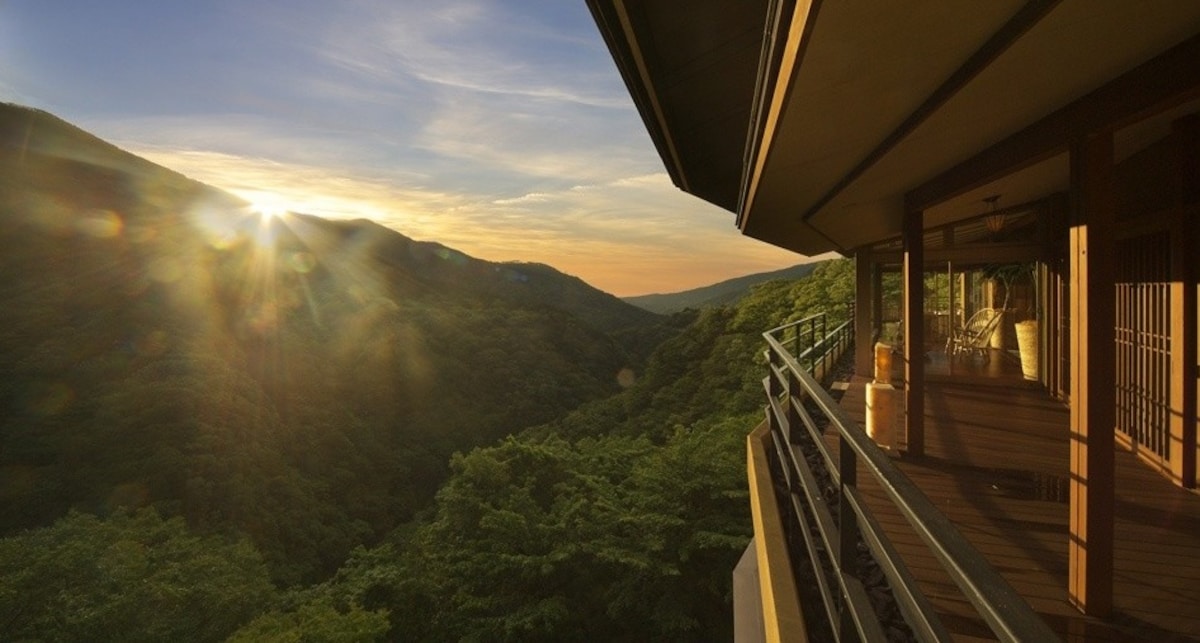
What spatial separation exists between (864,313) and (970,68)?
8141 millimetres

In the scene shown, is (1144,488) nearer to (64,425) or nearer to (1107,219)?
(1107,219)

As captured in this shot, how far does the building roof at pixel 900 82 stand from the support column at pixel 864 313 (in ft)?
15.4

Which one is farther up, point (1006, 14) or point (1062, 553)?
point (1006, 14)

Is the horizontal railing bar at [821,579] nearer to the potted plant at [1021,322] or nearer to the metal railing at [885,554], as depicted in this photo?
the metal railing at [885,554]

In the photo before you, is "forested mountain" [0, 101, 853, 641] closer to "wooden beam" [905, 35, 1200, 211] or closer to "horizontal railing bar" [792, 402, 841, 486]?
"wooden beam" [905, 35, 1200, 211]

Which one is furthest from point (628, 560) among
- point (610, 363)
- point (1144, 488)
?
point (610, 363)

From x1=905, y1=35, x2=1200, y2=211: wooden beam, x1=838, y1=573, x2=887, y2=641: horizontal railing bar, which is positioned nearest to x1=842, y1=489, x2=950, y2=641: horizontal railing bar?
x1=838, y1=573, x2=887, y2=641: horizontal railing bar

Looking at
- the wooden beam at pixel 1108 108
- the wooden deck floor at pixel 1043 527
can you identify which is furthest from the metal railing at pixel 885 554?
the wooden beam at pixel 1108 108

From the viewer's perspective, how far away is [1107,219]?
2518 mm

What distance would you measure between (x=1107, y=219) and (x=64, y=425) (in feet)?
187

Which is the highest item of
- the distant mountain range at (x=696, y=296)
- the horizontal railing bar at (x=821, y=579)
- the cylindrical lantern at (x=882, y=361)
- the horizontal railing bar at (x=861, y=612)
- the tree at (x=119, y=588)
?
the distant mountain range at (x=696, y=296)

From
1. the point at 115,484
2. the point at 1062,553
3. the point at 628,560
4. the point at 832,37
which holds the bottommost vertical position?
the point at 115,484

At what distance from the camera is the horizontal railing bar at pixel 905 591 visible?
1.19 meters

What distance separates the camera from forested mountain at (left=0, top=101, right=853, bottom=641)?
843 inches
